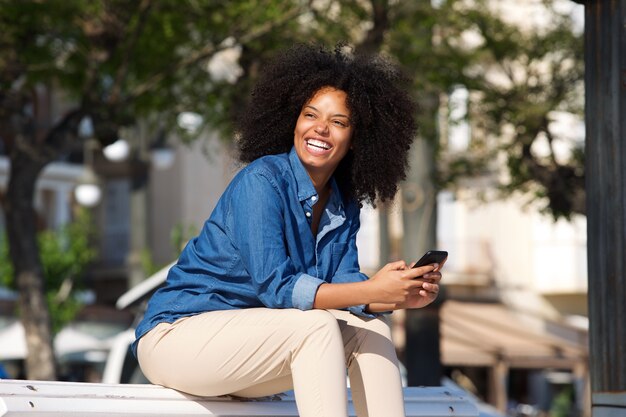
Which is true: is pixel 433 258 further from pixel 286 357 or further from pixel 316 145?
pixel 316 145

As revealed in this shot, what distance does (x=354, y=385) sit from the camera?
4.30m

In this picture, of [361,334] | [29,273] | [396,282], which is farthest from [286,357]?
[29,273]

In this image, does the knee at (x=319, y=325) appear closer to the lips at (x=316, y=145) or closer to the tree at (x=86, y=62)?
the lips at (x=316, y=145)

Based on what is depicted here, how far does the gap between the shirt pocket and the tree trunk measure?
8.02m

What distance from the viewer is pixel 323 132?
4.52 m

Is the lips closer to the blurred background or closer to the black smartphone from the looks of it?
the black smartphone

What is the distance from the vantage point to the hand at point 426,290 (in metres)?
4.10

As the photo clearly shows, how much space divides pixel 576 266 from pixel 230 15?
2603 centimetres

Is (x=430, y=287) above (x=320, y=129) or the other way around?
the other way around

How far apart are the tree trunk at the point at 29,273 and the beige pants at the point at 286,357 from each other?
813cm

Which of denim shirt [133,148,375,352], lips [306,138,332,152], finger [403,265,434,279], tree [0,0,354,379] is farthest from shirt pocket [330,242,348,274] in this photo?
tree [0,0,354,379]

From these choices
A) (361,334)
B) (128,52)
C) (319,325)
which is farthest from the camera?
(128,52)

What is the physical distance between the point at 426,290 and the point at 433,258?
0.37 feet

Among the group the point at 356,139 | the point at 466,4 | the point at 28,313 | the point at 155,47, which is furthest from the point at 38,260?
the point at 356,139
